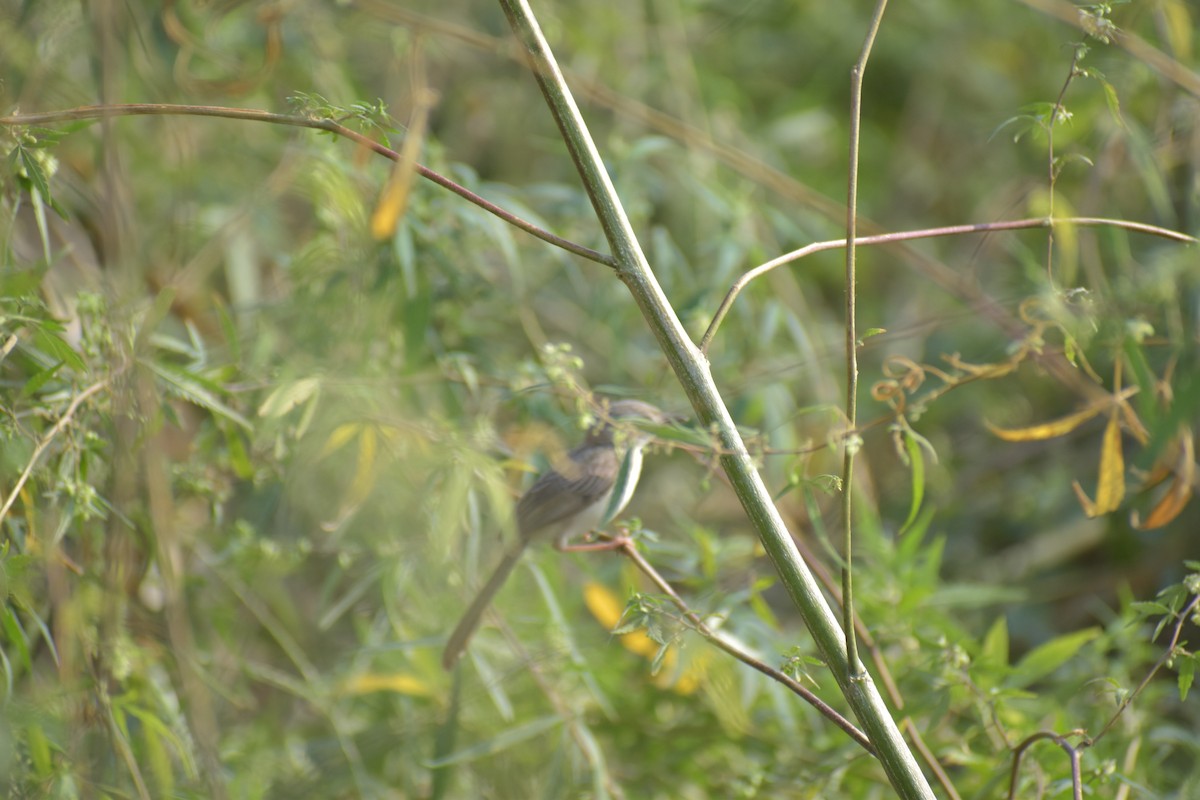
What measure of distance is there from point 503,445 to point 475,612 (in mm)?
373

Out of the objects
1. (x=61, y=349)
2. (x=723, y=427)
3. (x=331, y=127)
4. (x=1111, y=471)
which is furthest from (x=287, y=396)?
(x=1111, y=471)

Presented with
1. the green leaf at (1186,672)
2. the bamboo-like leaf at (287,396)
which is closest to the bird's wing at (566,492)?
the bamboo-like leaf at (287,396)

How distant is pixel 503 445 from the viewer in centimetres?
Result: 223

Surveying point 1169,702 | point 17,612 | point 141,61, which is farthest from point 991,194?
point 17,612

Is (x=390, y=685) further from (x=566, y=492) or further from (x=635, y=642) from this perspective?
(x=566, y=492)

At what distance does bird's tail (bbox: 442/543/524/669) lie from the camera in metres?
2.25

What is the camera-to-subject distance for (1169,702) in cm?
292

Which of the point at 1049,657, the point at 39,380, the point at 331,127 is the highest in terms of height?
the point at 331,127

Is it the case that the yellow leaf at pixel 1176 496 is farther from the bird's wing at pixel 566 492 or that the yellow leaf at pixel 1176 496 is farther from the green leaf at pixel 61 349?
the green leaf at pixel 61 349

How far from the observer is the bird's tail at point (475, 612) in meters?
2.25

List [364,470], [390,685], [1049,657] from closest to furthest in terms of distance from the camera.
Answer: [364,470], [1049,657], [390,685]

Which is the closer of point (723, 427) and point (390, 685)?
point (723, 427)

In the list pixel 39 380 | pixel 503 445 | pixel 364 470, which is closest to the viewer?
pixel 39 380

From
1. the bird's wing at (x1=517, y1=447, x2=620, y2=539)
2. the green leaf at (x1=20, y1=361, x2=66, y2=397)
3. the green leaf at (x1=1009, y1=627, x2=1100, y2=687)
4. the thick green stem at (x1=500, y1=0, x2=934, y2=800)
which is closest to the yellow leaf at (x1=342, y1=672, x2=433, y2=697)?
the bird's wing at (x1=517, y1=447, x2=620, y2=539)
